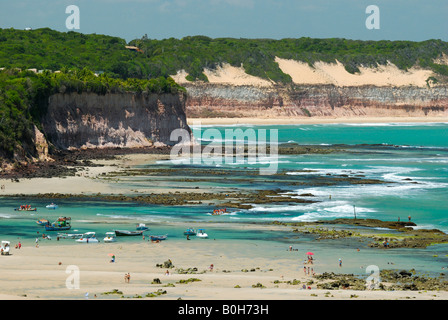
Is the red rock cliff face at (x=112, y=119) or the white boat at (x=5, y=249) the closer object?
the white boat at (x=5, y=249)

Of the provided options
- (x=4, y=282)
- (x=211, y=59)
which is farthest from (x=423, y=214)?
(x=211, y=59)

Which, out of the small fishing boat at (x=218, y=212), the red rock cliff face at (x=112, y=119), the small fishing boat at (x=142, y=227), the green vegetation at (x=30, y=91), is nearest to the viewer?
the small fishing boat at (x=142, y=227)

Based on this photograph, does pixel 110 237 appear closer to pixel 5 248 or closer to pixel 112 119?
pixel 5 248

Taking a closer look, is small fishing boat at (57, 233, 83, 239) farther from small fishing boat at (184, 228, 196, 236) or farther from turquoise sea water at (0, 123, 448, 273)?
small fishing boat at (184, 228, 196, 236)

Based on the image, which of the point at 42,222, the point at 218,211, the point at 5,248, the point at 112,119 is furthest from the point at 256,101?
the point at 5,248

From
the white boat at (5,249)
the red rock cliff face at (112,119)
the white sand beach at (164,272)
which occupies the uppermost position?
the red rock cliff face at (112,119)

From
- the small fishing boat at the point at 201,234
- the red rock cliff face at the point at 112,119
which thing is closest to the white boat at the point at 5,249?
the small fishing boat at the point at 201,234

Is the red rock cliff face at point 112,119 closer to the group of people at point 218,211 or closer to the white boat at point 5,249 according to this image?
the group of people at point 218,211

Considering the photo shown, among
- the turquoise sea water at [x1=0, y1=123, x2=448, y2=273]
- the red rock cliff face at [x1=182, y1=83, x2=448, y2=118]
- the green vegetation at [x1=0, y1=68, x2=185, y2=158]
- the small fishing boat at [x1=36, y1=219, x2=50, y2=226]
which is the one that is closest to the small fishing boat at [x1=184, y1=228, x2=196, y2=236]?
the turquoise sea water at [x1=0, y1=123, x2=448, y2=273]
